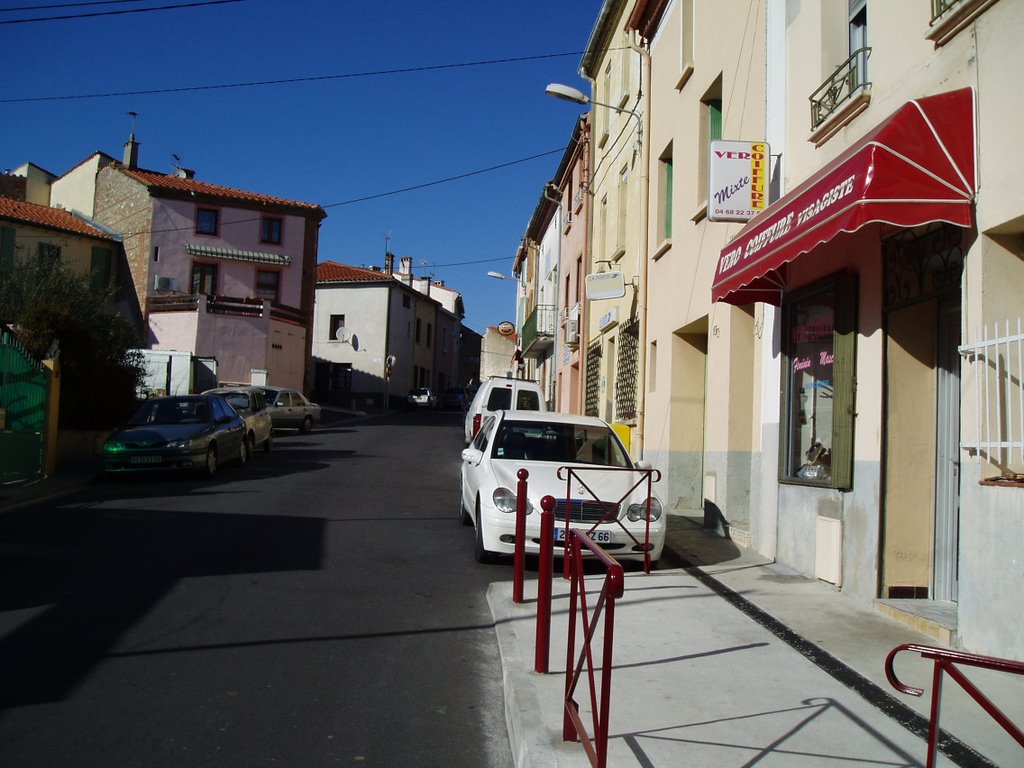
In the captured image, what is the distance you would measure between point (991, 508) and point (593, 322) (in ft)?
54.4

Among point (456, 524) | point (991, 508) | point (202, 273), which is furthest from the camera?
point (202, 273)

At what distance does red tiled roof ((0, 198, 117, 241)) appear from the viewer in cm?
3412

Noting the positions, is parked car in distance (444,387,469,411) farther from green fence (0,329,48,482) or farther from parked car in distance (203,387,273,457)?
green fence (0,329,48,482)

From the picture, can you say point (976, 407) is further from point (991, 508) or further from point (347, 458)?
point (347, 458)

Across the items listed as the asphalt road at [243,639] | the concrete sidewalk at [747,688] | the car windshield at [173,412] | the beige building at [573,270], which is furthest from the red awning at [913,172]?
the beige building at [573,270]

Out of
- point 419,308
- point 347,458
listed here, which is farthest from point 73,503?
point 419,308

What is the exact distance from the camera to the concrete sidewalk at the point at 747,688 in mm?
3961

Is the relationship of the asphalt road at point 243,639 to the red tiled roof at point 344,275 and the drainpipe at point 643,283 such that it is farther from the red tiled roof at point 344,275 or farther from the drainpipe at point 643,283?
the red tiled roof at point 344,275

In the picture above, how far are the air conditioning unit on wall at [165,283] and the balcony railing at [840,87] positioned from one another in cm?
3512

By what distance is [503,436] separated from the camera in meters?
10.0

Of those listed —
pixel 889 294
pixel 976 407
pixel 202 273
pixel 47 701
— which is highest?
pixel 202 273

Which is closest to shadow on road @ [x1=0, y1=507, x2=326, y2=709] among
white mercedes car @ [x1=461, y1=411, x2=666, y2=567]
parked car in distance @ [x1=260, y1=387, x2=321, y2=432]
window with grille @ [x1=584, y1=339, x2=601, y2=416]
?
white mercedes car @ [x1=461, y1=411, x2=666, y2=567]

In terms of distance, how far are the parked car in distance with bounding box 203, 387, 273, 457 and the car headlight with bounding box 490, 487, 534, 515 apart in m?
11.2

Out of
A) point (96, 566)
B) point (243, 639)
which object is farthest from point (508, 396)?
point (243, 639)
